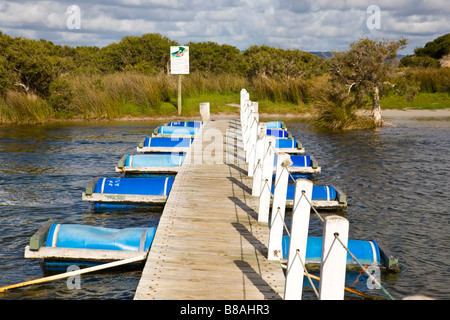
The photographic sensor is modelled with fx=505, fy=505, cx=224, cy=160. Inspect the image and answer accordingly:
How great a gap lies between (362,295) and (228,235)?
212cm

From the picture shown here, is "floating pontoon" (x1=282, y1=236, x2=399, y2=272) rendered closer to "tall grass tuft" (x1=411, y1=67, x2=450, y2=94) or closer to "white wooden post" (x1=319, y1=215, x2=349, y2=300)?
"white wooden post" (x1=319, y1=215, x2=349, y2=300)

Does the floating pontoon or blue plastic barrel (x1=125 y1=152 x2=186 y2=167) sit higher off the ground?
blue plastic barrel (x1=125 y1=152 x2=186 y2=167)

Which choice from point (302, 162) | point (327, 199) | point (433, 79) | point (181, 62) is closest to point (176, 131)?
point (302, 162)

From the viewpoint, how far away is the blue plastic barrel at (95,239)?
25.5 ft

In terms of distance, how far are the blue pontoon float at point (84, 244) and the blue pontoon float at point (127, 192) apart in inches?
96.9

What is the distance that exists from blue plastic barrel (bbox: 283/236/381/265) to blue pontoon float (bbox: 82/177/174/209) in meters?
3.77

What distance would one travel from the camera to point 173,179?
11.3 m

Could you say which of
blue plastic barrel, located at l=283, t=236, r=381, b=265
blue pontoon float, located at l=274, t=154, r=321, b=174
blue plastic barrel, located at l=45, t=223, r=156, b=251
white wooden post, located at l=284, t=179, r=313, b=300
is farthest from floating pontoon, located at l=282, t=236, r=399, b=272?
blue pontoon float, located at l=274, t=154, r=321, b=174

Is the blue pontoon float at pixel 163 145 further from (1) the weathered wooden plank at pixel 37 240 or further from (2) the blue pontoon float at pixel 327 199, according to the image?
(1) the weathered wooden plank at pixel 37 240

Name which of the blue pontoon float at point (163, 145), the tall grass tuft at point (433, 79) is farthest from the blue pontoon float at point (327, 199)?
the tall grass tuft at point (433, 79)

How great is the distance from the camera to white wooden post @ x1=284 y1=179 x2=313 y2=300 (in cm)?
526

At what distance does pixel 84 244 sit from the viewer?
7.77m

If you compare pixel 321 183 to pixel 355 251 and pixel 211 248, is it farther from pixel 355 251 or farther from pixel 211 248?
pixel 211 248
